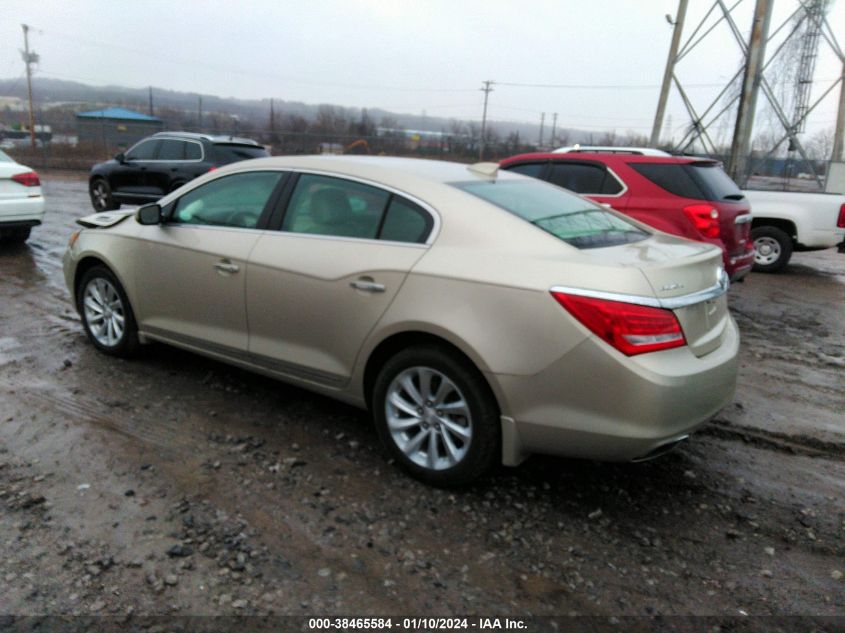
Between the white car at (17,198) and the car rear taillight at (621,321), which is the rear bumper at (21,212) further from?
the car rear taillight at (621,321)

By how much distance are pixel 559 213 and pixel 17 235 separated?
30.7 ft

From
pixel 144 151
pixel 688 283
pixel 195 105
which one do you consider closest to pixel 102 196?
pixel 144 151

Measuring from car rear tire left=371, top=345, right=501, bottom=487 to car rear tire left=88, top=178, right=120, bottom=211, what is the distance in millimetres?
12250

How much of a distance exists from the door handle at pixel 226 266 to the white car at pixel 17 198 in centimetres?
655

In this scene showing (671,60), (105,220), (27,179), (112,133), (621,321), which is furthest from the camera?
(112,133)

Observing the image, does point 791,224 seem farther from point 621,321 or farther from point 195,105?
point 195,105

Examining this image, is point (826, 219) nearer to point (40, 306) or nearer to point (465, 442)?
point (465, 442)

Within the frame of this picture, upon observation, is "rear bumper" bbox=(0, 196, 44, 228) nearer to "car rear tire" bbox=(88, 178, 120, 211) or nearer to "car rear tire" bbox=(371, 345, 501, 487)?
Result: "car rear tire" bbox=(88, 178, 120, 211)

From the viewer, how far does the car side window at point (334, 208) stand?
150 inches

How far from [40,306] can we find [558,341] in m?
5.69

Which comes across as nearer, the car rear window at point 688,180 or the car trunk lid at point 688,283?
the car trunk lid at point 688,283

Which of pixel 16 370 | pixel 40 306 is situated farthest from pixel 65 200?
pixel 16 370

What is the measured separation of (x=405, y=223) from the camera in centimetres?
367

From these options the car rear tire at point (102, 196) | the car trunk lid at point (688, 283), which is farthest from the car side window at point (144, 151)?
the car trunk lid at point (688, 283)
